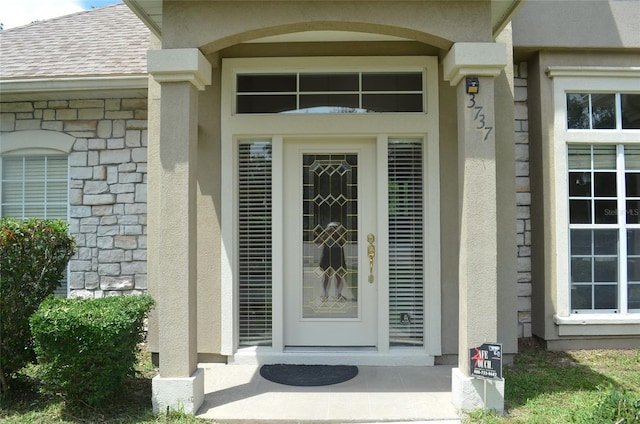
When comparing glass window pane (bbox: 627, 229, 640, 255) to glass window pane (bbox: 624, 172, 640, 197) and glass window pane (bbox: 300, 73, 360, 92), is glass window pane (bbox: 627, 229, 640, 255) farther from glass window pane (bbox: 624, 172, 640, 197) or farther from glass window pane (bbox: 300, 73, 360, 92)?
glass window pane (bbox: 300, 73, 360, 92)

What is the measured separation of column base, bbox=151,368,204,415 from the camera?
3781mm

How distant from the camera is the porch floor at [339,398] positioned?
147 inches

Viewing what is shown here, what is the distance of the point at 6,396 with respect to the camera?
4.11 metres

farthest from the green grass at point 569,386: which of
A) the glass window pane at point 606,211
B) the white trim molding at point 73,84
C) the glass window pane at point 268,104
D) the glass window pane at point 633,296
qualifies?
the white trim molding at point 73,84

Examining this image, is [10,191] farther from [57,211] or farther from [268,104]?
[268,104]

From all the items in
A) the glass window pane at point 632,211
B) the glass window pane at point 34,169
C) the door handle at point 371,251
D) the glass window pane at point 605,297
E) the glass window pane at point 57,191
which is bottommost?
the glass window pane at point 605,297

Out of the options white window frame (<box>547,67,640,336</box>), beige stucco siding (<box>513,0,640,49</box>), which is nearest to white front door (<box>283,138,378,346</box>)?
white window frame (<box>547,67,640,336</box>)

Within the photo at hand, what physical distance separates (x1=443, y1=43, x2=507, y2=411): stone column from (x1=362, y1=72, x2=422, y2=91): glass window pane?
1248mm

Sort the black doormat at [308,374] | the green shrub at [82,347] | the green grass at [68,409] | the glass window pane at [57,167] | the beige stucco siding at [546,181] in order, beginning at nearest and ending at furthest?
the green shrub at [82,347] → the green grass at [68,409] → the black doormat at [308,374] → the beige stucco siding at [546,181] → the glass window pane at [57,167]

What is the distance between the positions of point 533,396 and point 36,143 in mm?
6276

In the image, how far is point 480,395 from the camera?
3.79m

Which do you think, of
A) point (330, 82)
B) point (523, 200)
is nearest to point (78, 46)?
point (330, 82)

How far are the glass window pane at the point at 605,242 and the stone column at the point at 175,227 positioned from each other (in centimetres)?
457

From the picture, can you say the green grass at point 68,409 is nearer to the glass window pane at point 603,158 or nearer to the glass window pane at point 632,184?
the glass window pane at point 603,158
